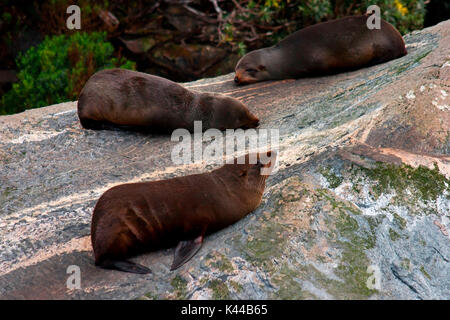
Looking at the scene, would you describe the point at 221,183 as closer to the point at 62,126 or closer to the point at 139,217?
the point at 139,217

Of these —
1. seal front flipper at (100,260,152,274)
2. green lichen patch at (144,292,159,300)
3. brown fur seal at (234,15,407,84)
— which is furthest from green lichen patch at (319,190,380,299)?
brown fur seal at (234,15,407,84)

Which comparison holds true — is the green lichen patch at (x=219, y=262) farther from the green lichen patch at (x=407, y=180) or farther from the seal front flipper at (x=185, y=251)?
the green lichen patch at (x=407, y=180)

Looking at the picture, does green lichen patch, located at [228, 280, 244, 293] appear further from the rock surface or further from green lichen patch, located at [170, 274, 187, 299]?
green lichen patch, located at [170, 274, 187, 299]

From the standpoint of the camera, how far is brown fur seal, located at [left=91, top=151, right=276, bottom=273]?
10.8 ft

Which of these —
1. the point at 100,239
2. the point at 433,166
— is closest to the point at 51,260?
the point at 100,239

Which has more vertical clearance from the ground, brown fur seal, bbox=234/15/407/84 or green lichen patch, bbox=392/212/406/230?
brown fur seal, bbox=234/15/407/84

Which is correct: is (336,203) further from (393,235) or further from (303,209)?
(393,235)

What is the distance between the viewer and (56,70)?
8.59 metres

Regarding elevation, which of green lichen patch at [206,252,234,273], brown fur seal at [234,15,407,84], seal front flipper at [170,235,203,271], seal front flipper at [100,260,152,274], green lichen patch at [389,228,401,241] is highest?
brown fur seal at [234,15,407,84]

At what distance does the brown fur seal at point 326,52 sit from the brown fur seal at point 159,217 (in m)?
3.44

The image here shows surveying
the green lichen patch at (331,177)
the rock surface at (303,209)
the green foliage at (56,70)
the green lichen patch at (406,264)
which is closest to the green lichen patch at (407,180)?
the rock surface at (303,209)

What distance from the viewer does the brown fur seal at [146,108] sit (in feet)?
18.3

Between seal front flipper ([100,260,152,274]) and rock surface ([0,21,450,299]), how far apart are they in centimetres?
4
